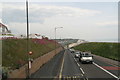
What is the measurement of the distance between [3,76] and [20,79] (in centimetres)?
365

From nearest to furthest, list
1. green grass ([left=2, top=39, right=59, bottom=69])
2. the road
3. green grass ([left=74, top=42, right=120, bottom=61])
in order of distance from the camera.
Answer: the road → green grass ([left=2, top=39, right=59, bottom=69]) → green grass ([left=74, top=42, right=120, bottom=61])

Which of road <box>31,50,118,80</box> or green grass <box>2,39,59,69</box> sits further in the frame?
green grass <box>2,39,59,69</box>

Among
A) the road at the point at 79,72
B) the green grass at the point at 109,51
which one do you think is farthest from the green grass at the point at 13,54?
the green grass at the point at 109,51

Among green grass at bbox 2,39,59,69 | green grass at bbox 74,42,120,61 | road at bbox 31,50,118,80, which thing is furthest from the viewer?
green grass at bbox 74,42,120,61

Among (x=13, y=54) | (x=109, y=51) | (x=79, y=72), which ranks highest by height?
(x=13, y=54)

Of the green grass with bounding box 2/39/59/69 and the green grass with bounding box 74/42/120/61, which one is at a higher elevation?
the green grass with bounding box 2/39/59/69

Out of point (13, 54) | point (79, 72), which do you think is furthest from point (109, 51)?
point (13, 54)

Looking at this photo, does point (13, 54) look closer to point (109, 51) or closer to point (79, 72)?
point (79, 72)

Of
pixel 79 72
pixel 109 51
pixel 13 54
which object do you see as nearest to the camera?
pixel 79 72

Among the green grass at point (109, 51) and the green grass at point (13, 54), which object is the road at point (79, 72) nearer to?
the green grass at point (13, 54)

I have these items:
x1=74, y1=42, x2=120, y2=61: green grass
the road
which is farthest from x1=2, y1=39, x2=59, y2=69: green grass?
x1=74, y1=42, x2=120, y2=61: green grass

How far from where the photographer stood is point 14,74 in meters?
16.0

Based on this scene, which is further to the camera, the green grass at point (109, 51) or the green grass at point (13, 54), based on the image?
the green grass at point (109, 51)

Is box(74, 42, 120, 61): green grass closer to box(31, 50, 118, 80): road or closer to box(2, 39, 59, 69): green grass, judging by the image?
box(31, 50, 118, 80): road
